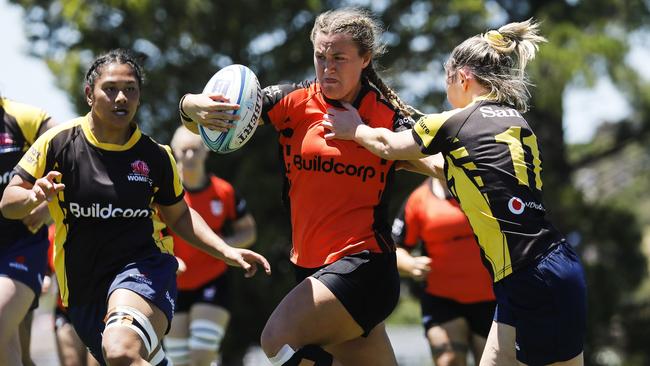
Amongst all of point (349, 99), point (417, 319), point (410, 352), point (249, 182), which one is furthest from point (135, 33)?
point (417, 319)

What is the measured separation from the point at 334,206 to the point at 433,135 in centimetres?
59

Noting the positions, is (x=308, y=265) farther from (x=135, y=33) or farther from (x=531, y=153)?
(x=135, y=33)

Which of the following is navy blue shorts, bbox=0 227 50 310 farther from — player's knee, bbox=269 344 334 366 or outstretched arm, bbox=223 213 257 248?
outstretched arm, bbox=223 213 257 248

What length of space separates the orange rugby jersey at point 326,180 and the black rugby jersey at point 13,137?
170 cm

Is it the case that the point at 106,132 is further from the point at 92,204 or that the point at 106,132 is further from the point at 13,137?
the point at 13,137

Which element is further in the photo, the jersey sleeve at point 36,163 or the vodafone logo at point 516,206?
the jersey sleeve at point 36,163

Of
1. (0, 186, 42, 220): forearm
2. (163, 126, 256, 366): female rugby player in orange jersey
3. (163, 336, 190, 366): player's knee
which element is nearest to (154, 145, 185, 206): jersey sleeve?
(0, 186, 42, 220): forearm

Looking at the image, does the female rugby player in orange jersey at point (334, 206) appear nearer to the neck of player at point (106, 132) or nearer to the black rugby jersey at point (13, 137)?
the neck of player at point (106, 132)

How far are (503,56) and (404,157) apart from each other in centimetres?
73

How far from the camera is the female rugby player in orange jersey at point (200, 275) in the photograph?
27.8ft

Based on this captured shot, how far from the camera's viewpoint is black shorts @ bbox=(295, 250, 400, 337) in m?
4.92

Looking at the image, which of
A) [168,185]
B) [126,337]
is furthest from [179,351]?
[126,337]

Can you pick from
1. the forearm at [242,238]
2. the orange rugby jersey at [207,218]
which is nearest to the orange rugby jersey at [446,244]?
the forearm at [242,238]

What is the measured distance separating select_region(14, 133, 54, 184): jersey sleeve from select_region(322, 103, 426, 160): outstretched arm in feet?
4.68
